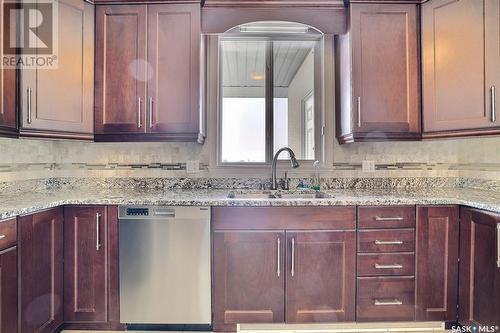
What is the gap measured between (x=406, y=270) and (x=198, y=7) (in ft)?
7.68

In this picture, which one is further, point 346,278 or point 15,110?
point 346,278

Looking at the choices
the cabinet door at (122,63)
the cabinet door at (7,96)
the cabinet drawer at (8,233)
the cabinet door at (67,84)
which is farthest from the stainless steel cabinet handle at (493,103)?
the cabinet door at (7,96)

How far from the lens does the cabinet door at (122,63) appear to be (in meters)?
2.20

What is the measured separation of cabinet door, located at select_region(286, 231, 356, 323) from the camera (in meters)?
1.94

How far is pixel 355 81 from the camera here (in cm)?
221

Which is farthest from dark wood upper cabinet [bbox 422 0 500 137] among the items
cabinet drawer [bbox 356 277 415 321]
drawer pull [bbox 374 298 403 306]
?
drawer pull [bbox 374 298 403 306]

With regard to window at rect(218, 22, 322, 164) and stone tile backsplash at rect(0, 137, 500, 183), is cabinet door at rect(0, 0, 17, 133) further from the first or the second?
window at rect(218, 22, 322, 164)

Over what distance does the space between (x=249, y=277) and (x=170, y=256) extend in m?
0.53

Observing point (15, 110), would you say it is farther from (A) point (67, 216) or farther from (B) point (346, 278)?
(B) point (346, 278)

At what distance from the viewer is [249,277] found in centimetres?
194

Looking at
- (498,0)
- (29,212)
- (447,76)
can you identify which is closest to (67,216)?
(29,212)

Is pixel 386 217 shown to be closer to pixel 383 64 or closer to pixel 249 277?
pixel 249 277

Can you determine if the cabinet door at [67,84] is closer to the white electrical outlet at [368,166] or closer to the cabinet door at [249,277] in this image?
the cabinet door at [249,277]

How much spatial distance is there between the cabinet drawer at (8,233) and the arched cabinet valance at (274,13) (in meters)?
1.76
